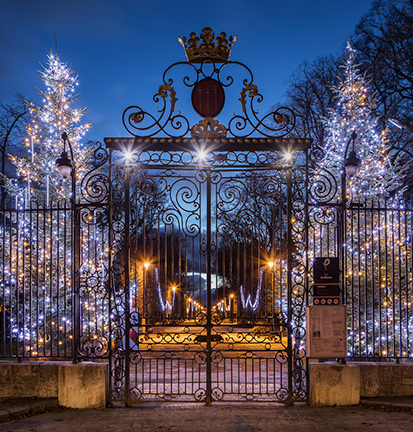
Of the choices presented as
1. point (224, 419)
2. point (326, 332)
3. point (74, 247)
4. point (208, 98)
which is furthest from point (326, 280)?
point (74, 247)

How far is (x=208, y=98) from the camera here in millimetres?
7578

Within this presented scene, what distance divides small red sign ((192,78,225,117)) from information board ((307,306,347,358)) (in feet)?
12.4

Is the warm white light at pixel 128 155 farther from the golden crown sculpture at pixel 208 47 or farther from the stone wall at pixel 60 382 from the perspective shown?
the stone wall at pixel 60 382

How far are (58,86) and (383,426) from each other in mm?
13206

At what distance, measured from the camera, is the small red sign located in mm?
7578

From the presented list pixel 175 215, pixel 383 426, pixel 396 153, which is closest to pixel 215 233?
pixel 175 215

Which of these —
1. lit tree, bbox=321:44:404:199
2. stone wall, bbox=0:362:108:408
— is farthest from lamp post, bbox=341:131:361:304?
lit tree, bbox=321:44:404:199

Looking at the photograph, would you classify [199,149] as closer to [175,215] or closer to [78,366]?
[175,215]

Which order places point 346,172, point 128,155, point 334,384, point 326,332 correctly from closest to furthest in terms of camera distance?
1. point 334,384
2. point 326,332
3. point 346,172
4. point 128,155

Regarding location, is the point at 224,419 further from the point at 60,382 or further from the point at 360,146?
the point at 360,146

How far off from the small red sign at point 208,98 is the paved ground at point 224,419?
196 inches

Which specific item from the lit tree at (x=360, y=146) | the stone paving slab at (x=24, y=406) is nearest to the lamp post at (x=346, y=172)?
the lit tree at (x=360, y=146)

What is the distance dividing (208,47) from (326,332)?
17.3 feet

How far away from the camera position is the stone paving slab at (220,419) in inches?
239
